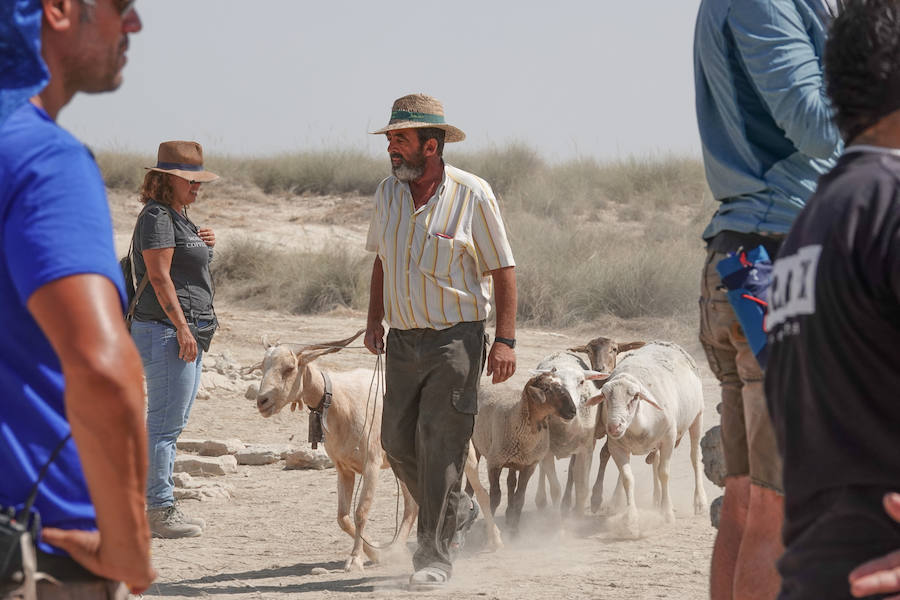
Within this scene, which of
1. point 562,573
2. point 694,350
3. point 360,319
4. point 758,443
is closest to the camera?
point 758,443

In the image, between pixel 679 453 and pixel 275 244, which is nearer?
pixel 679 453

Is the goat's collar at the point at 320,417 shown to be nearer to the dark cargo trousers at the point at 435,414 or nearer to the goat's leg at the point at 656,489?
the dark cargo trousers at the point at 435,414

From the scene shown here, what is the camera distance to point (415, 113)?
6.70m

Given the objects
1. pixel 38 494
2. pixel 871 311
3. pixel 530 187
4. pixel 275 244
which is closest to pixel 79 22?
pixel 38 494

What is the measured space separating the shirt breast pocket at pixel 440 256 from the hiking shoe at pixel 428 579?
160cm

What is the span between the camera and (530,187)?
3216 centimetres

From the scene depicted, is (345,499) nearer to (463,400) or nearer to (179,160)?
(463,400)

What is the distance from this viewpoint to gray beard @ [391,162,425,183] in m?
6.60

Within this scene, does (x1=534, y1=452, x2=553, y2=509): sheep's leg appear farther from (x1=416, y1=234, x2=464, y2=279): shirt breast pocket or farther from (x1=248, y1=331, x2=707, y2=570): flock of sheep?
(x1=416, y1=234, x2=464, y2=279): shirt breast pocket

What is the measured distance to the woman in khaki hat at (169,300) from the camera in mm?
7312

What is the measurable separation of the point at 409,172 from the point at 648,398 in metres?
2.91

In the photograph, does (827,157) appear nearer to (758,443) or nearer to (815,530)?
(758,443)

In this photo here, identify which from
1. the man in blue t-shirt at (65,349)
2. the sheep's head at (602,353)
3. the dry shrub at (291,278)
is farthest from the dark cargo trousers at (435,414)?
the dry shrub at (291,278)

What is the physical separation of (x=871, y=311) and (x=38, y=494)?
1448 millimetres
